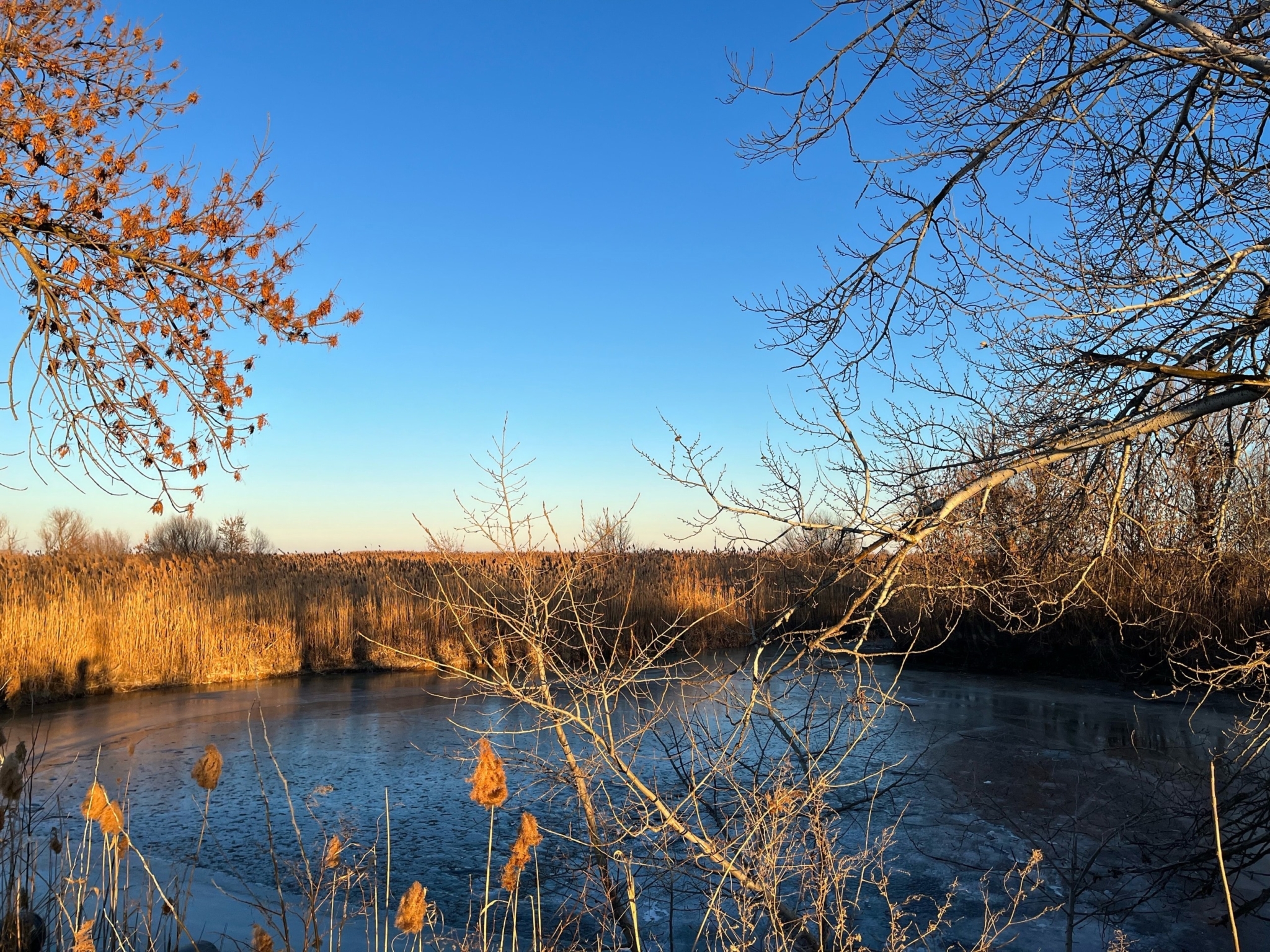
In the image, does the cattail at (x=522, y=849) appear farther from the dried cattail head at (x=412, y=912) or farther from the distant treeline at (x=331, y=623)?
the distant treeline at (x=331, y=623)

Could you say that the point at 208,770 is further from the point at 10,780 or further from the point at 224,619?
the point at 224,619

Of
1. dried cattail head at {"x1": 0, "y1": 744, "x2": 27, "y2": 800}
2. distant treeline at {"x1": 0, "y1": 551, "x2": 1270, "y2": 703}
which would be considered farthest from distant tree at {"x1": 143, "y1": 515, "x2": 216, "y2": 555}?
dried cattail head at {"x1": 0, "y1": 744, "x2": 27, "y2": 800}

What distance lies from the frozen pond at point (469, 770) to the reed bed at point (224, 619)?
795mm

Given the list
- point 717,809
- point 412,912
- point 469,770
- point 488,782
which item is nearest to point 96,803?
point 412,912

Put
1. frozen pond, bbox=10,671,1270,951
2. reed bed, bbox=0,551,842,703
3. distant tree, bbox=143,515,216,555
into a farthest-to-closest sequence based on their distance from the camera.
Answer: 1. distant tree, bbox=143,515,216,555
2. reed bed, bbox=0,551,842,703
3. frozen pond, bbox=10,671,1270,951

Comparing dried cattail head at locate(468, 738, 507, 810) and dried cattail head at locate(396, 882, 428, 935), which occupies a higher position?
dried cattail head at locate(468, 738, 507, 810)

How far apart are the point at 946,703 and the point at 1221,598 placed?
13.0 ft

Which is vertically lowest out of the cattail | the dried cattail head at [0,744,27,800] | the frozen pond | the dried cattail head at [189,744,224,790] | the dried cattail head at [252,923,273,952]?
the frozen pond

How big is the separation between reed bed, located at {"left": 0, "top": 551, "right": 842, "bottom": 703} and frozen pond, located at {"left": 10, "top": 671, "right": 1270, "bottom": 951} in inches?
31.3

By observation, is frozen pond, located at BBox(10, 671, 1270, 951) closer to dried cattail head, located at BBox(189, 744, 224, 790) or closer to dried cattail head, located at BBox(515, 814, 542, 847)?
dried cattail head, located at BBox(189, 744, 224, 790)

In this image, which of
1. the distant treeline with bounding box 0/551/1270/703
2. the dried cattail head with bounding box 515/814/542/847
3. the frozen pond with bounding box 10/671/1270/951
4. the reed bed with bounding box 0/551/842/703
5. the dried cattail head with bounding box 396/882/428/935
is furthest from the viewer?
the reed bed with bounding box 0/551/842/703

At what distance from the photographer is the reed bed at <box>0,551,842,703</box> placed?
1289 centimetres

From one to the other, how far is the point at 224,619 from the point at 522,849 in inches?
549

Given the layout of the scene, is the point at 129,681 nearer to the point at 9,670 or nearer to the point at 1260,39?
the point at 9,670
